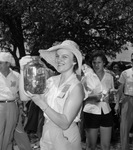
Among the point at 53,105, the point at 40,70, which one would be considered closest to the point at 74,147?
the point at 53,105

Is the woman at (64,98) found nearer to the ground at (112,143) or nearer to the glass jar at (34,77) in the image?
the glass jar at (34,77)

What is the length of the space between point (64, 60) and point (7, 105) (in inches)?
94.8

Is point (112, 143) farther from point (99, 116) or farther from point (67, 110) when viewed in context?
point (67, 110)

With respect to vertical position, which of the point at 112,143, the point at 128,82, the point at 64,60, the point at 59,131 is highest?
the point at 64,60

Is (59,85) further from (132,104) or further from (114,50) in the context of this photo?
(114,50)

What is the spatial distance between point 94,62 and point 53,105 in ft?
6.92

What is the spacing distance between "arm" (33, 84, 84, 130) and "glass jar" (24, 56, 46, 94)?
10cm

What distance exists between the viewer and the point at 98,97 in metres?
3.87

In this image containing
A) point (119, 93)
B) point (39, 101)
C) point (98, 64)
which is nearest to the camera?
point (39, 101)

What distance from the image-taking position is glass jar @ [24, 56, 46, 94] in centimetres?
190

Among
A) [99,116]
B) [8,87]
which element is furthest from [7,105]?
[99,116]

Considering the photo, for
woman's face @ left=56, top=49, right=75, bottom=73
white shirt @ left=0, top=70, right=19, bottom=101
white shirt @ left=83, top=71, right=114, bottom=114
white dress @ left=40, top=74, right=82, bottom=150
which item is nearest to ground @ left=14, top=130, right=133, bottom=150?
white shirt @ left=0, top=70, right=19, bottom=101

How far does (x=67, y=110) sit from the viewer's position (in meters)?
1.91

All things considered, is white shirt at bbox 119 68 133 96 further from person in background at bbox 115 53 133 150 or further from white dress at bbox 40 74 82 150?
Answer: white dress at bbox 40 74 82 150
